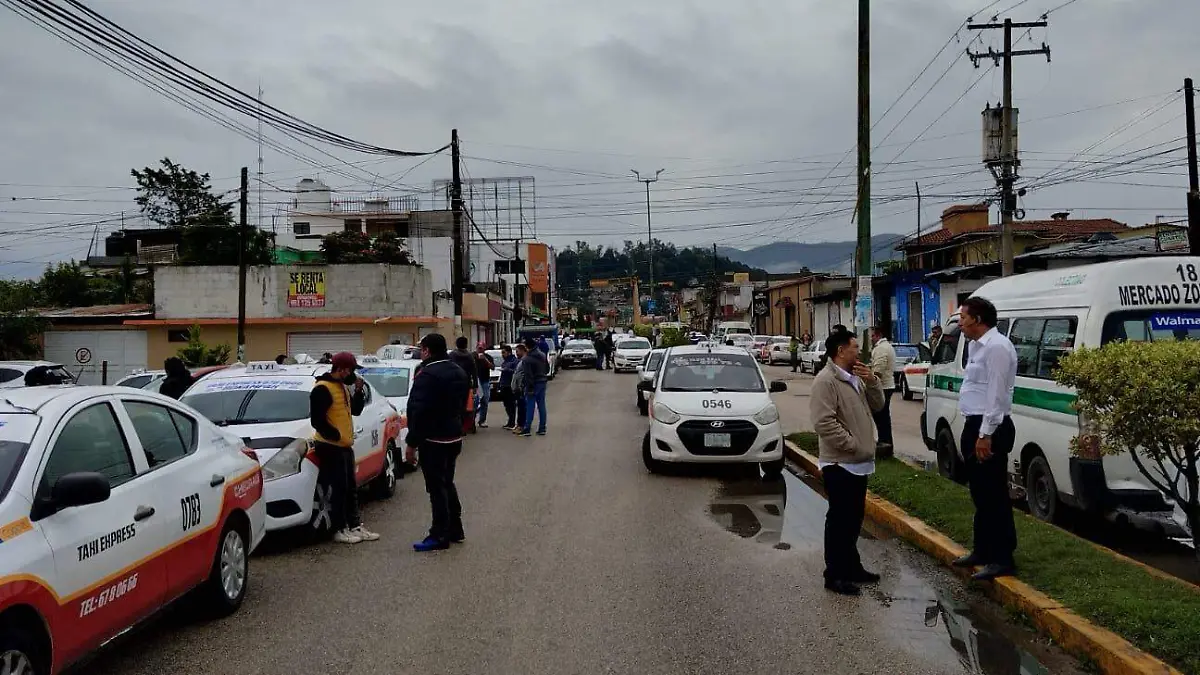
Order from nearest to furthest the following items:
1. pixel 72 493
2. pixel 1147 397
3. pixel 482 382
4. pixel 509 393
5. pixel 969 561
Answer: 1. pixel 72 493
2. pixel 1147 397
3. pixel 969 561
4. pixel 509 393
5. pixel 482 382

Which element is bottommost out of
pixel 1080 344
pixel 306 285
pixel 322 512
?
pixel 322 512

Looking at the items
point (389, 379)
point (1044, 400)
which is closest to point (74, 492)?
point (1044, 400)

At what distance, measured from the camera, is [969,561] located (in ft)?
23.5

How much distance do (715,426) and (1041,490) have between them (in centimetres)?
432

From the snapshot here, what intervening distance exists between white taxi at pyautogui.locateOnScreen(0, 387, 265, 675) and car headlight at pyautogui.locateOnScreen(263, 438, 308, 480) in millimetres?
1615

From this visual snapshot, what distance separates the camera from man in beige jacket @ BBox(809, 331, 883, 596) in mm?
6914

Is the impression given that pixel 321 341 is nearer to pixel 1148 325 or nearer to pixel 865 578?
pixel 865 578

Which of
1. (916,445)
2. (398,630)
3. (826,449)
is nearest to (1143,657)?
(826,449)

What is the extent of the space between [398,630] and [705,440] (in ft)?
22.4

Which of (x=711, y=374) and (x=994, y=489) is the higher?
(x=711, y=374)

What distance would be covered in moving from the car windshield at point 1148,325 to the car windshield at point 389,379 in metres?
10.1

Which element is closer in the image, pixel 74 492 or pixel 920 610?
pixel 74 492

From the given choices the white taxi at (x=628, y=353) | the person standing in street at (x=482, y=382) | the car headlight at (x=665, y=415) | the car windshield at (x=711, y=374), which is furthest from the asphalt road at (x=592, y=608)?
the white taxi at (x=628, y=353)

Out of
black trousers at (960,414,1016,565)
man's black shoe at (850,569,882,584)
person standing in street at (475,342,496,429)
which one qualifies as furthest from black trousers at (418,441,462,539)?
person standing in street at (475,342,496,429)
